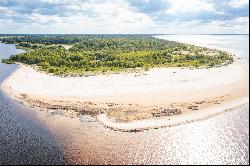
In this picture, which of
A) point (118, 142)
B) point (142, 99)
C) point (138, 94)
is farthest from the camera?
point (138, 94)

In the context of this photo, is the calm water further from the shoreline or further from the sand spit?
the sand spit

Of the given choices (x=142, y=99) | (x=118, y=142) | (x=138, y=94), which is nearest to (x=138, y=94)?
(x=138, y=94)

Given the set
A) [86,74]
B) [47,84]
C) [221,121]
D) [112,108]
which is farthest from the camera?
[86,74]

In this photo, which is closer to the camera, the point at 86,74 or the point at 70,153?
the point at 70,153

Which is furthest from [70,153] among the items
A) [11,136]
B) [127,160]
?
[11,136]

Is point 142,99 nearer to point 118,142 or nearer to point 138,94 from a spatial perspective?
point 138,94

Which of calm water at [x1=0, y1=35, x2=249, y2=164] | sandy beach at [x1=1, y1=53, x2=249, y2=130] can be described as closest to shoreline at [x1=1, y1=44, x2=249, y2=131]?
sandy beach at [x1=1, y1=53, x2=249, y2=130]

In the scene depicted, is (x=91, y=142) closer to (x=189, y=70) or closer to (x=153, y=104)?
(x=153, y=104)
